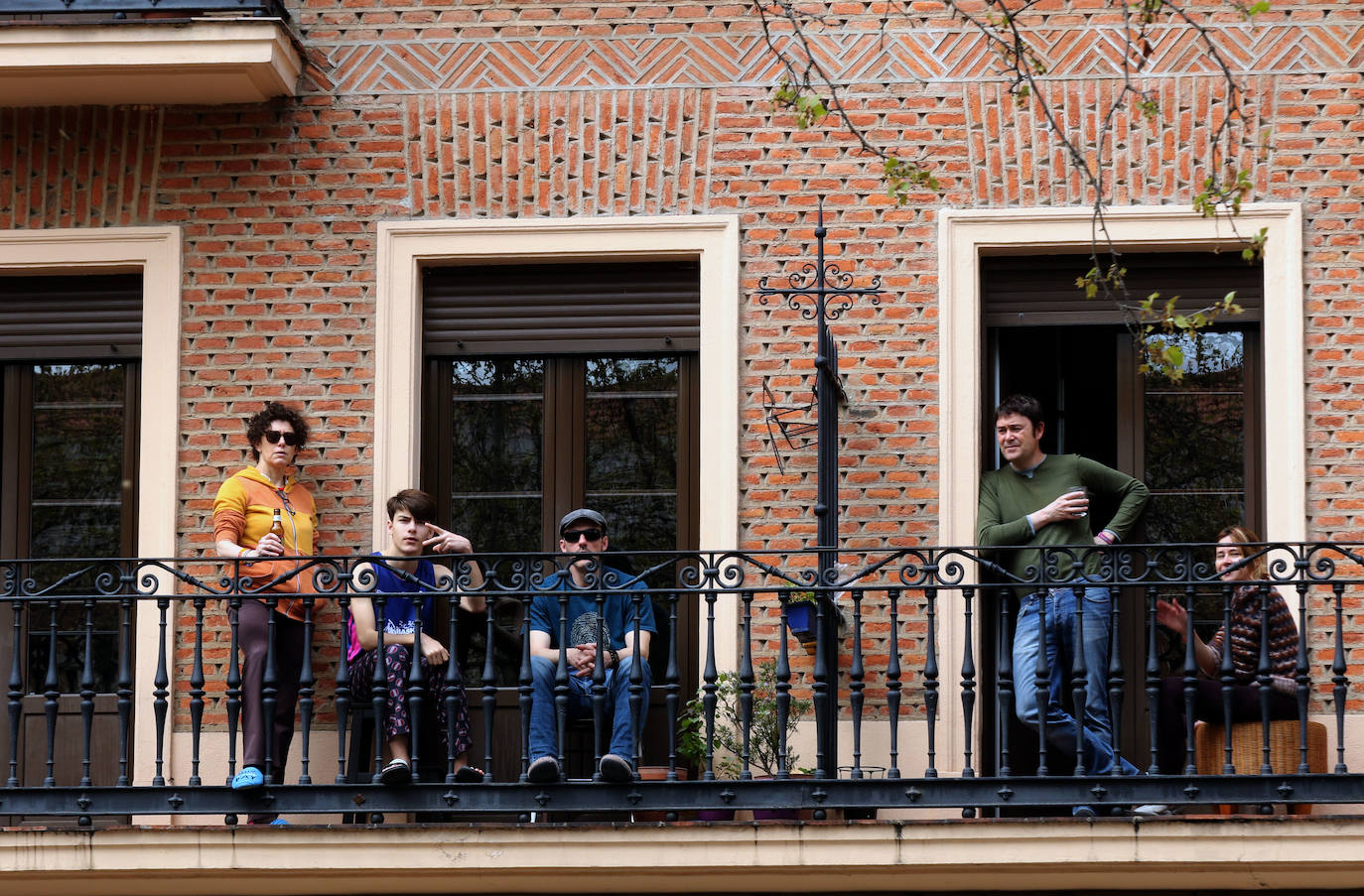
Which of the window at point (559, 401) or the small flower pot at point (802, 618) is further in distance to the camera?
the window at point (559, 401)

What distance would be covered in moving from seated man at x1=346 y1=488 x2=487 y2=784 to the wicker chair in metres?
2.95

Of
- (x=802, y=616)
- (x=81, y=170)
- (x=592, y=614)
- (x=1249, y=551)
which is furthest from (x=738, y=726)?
(x=81, y=170)

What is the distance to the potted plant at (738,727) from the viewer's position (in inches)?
343

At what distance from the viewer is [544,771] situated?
26.9 ft

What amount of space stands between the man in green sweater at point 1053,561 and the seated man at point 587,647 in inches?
60.1

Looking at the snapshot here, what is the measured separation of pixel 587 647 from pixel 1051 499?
6.75 ft

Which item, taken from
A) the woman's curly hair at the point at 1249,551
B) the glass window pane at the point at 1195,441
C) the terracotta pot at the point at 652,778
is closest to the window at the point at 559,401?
the terracotta pot at the point at 652,778

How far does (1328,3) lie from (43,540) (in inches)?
252

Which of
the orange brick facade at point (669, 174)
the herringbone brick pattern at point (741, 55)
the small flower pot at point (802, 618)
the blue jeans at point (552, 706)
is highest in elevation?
the herringbone brick pattern at point (741, 55)

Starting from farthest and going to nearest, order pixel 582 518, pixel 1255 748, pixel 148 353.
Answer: pixel 148 353, pixel 582 518, pixel 1255 748

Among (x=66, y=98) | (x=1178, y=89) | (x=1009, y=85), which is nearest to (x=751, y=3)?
(x=1009, y=85)

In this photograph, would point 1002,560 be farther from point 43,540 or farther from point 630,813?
point 43,540

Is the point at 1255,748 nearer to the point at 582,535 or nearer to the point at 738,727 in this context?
the point at 738,727

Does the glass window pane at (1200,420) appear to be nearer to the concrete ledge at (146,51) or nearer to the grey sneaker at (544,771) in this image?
the grey sneaker at (544,771)
